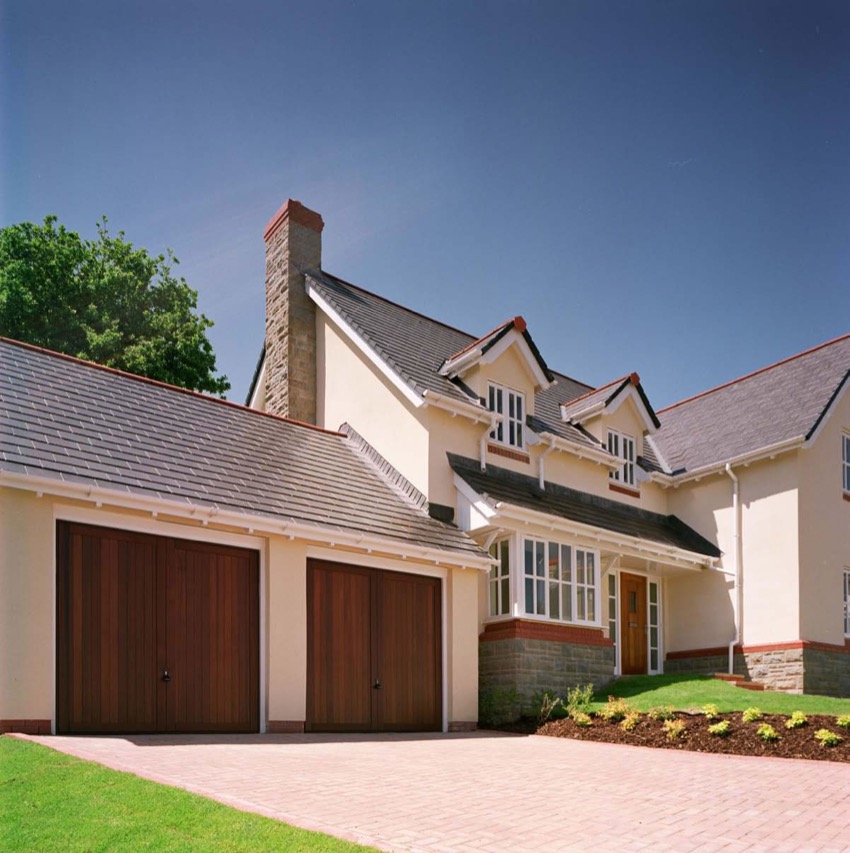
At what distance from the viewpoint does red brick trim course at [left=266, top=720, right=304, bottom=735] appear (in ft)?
47.0

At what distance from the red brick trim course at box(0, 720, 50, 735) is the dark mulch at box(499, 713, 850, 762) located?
8.43 meters

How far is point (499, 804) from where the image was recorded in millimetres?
8414

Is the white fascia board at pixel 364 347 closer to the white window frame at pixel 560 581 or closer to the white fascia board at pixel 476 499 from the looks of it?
the white fascia board at pixel 476 499

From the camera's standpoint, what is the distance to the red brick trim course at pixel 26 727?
1130cm

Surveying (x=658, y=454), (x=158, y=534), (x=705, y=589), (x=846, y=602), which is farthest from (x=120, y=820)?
(x=658, y=454)

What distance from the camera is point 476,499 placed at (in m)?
18.6

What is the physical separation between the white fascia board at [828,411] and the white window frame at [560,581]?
5.91 m

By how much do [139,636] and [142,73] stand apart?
7.36m

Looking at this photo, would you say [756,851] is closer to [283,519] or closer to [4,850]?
[4,850]

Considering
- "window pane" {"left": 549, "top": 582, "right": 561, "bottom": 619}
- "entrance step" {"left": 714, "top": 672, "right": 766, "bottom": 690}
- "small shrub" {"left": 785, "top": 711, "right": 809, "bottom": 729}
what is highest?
"window pane" {"left": 549, "top": 582, "right": 561, "bottom": 619}

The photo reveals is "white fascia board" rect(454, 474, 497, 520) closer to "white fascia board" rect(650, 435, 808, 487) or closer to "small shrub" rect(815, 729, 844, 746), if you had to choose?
"small shrub" rect(815, 729, 844, 746)

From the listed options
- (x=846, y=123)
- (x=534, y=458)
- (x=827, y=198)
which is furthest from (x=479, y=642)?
(x=846, y=123)

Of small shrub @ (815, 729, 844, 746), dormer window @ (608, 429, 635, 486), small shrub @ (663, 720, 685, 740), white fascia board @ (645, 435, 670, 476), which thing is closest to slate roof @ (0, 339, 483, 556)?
small shrub @ (663, 720, 685, 740)

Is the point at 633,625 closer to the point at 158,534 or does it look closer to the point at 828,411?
the point at 828,411
